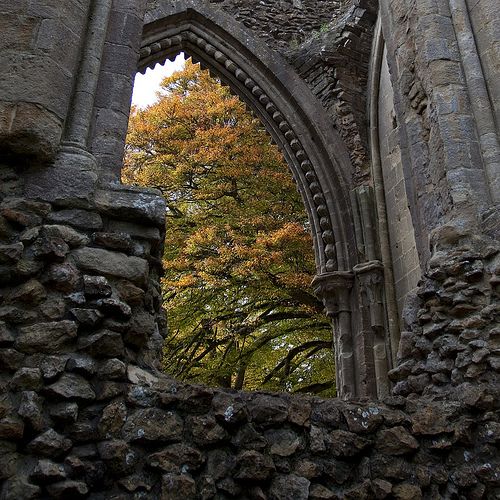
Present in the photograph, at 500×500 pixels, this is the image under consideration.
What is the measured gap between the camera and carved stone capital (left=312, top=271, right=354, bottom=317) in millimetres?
7977

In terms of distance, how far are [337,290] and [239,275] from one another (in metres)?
1.74

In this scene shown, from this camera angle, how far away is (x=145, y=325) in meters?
2.76

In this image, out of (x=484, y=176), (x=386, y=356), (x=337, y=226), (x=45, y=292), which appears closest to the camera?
(x=45, y=292)

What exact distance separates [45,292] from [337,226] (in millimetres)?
6351

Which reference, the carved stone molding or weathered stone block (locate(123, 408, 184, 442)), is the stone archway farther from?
weathered stone block (locate(123, 408, 184, 442))

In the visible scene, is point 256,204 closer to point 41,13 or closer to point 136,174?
point 136,174

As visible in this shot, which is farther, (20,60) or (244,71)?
(244,71)

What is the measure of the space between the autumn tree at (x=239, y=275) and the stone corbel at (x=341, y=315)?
1169 mm

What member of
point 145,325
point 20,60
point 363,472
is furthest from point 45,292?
point 363,472

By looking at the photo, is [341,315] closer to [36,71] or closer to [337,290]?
[337,290]

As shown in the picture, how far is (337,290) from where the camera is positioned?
8023 millimetres

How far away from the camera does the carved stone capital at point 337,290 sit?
7.98 meters

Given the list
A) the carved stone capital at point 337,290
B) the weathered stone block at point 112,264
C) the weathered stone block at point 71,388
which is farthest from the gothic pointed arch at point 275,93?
the weathered stone block at point 71,388

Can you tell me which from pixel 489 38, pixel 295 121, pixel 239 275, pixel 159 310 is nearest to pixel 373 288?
pixel 239 275
